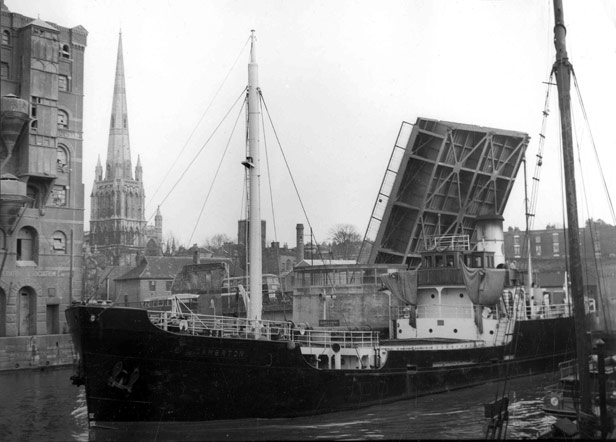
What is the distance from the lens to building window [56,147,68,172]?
32781mm

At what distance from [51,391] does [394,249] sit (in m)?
13.4

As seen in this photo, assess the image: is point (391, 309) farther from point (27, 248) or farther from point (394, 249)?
point (27, 248)

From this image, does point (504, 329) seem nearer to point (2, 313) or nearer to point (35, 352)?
point (35, 352)

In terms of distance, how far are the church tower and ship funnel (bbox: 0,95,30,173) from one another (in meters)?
59.7

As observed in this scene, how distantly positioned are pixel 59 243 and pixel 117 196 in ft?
233

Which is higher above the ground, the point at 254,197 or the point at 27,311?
the point at 254,197

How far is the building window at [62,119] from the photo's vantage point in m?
33.1

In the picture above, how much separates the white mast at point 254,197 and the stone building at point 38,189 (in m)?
16.4

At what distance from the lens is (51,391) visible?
73.4 ft

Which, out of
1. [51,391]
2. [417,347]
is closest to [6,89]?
[51,391]

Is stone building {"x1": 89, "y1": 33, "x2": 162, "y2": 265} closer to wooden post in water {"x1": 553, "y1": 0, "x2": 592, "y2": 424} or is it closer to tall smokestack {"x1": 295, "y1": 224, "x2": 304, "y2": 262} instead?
tall smokestack {"x1": 295, "y1": 224, "x2": 304, "y2": 262}

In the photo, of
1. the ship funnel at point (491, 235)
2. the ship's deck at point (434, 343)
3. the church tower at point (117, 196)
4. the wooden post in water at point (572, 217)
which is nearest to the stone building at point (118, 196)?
the church tower at point (117, 196)

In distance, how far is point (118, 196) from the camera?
101m

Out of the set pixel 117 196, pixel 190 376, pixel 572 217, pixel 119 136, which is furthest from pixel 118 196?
pixel 572 217
